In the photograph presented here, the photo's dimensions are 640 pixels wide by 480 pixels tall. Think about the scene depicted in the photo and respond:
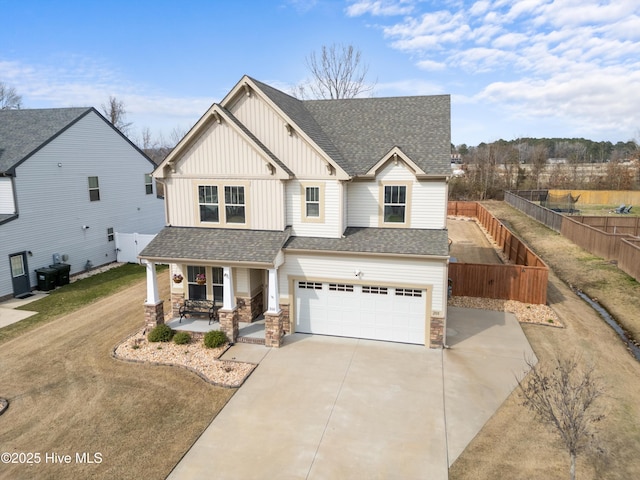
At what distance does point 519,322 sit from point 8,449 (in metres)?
17.0

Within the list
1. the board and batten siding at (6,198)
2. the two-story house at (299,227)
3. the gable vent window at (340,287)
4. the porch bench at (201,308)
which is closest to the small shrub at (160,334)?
the two-story house at (299,227)

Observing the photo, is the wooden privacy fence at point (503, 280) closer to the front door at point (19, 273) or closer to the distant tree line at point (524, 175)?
the front door at point (19, 273)

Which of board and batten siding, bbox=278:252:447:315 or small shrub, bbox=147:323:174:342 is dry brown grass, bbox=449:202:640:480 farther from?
small shrub, bbox=147:323:174:342

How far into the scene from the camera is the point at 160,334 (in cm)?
1481

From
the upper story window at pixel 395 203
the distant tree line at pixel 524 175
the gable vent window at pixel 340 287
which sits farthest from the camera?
the distant tree line at pixel 524 175

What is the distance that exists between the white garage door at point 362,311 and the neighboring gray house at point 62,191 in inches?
592

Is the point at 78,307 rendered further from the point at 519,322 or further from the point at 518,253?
the point at 518,253

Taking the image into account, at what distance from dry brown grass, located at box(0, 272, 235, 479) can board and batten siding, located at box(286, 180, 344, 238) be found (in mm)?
6360

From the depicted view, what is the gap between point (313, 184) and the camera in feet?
50.3

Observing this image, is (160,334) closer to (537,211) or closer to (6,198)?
(6,198)

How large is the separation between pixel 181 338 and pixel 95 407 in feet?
12.6

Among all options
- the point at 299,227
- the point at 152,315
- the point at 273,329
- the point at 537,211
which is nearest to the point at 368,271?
the point at 299,227

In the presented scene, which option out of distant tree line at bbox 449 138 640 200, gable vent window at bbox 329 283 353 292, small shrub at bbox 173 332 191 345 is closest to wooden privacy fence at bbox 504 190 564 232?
distant tree line at bbox 449 138 640 200

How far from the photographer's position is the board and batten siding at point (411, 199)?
1535cm
